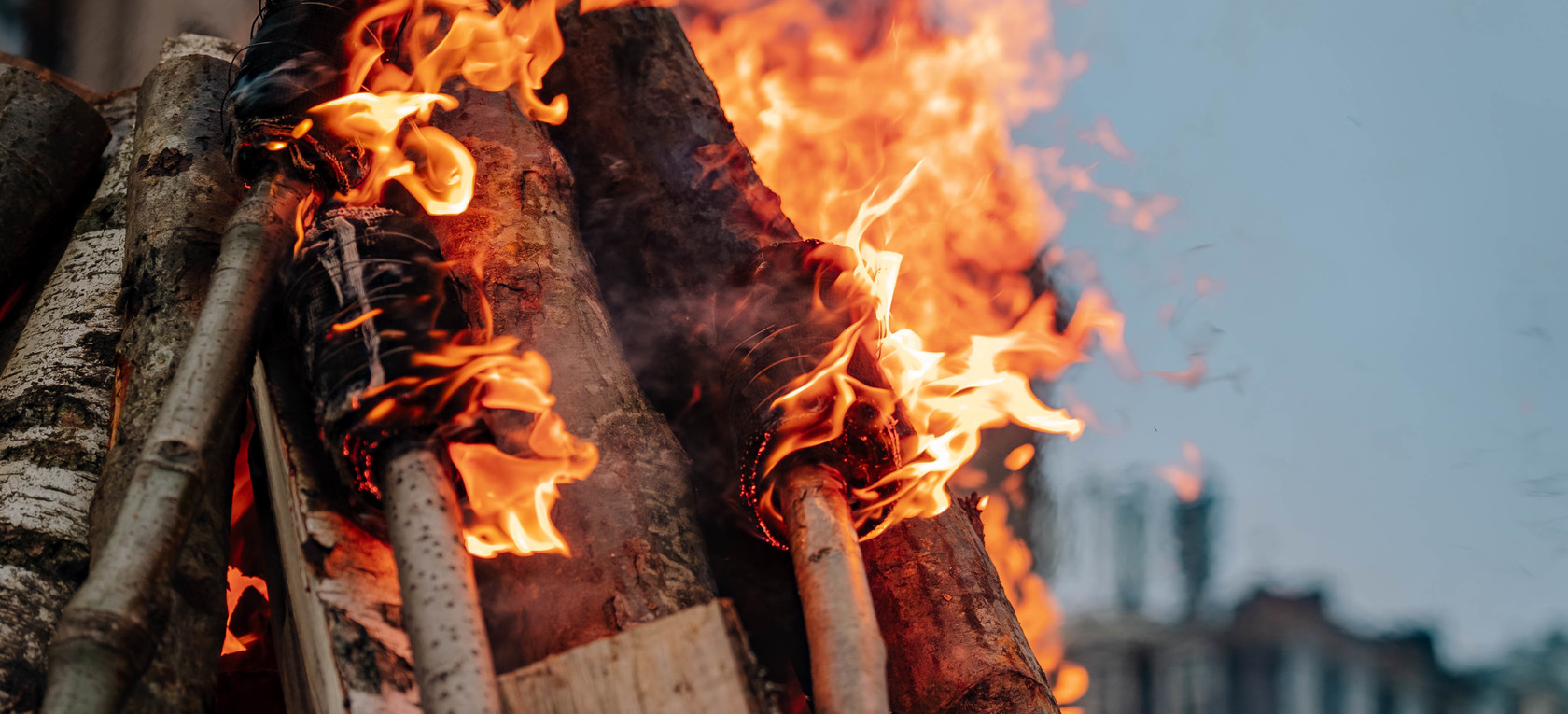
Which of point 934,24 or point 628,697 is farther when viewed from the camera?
point 934,24

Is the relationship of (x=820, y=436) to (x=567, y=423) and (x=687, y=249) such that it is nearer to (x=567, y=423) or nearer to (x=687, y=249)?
(x=567, y=423)

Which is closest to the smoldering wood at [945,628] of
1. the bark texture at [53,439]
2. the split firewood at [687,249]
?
the split firewood at [687,249]

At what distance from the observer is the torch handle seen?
200 cm

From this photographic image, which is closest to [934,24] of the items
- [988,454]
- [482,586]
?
[988,454]

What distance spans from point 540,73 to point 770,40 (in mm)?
2519

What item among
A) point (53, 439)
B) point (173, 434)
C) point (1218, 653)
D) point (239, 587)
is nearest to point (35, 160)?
point (53, 439)

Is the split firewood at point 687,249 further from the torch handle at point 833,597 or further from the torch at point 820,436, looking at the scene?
the torch handle at point 833,597

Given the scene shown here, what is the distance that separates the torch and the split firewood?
395 mm

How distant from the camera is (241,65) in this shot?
9.55 feet

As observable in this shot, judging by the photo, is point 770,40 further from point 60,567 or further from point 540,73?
point 60,567

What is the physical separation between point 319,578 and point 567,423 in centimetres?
76

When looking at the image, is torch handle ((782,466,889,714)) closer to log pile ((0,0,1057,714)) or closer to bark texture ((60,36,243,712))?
log pile ((0,0,1057,714))

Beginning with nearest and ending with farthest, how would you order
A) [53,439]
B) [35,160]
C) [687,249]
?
[53,439] → [687,249] → [35,160]

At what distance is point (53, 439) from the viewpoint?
9.58 ft
